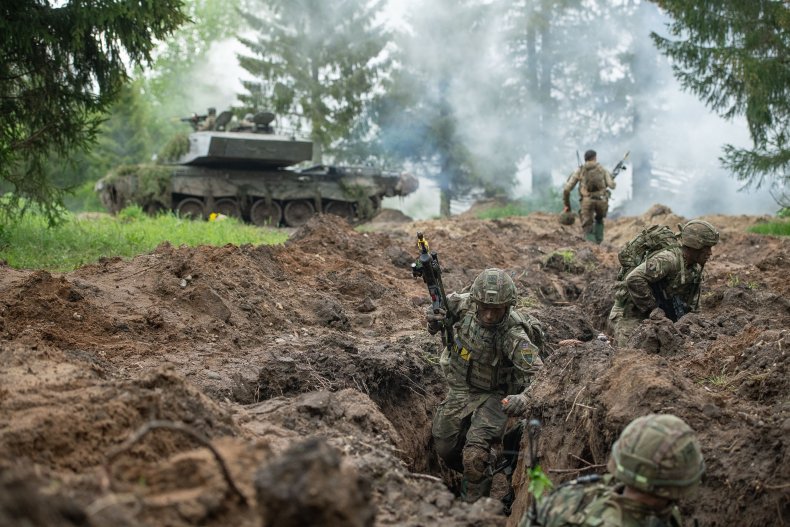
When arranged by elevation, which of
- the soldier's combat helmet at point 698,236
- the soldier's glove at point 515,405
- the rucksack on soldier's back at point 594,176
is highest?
the rucksack on soldier's back at point 594,176

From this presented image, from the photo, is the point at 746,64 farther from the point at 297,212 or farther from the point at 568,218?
the point at 297,212

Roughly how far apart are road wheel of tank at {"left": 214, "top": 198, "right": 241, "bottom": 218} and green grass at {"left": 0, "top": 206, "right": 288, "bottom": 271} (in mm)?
6986

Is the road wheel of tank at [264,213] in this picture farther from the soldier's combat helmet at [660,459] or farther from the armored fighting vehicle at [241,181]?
the soldier's combat helmet at [660,459]

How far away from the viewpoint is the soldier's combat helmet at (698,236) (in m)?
8.75

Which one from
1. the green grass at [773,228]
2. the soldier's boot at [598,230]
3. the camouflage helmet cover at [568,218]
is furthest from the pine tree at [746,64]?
the camouflage helmet cover at [568,218]

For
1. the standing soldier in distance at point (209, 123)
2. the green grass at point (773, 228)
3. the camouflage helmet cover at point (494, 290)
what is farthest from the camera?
the standing soldier in distance at point (209, 123)

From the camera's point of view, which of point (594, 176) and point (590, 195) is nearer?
point (594, 176)

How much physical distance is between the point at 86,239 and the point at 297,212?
38.5ft

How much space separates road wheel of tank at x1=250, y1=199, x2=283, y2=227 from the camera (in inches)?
961

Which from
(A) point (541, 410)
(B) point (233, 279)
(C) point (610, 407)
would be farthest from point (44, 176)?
(C) point (610, 407)

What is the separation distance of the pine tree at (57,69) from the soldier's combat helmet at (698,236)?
7.52m

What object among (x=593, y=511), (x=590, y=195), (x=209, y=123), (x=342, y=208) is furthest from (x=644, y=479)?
→ (x=209, y=123)

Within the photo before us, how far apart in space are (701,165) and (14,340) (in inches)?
1160

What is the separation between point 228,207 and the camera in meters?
24.2
